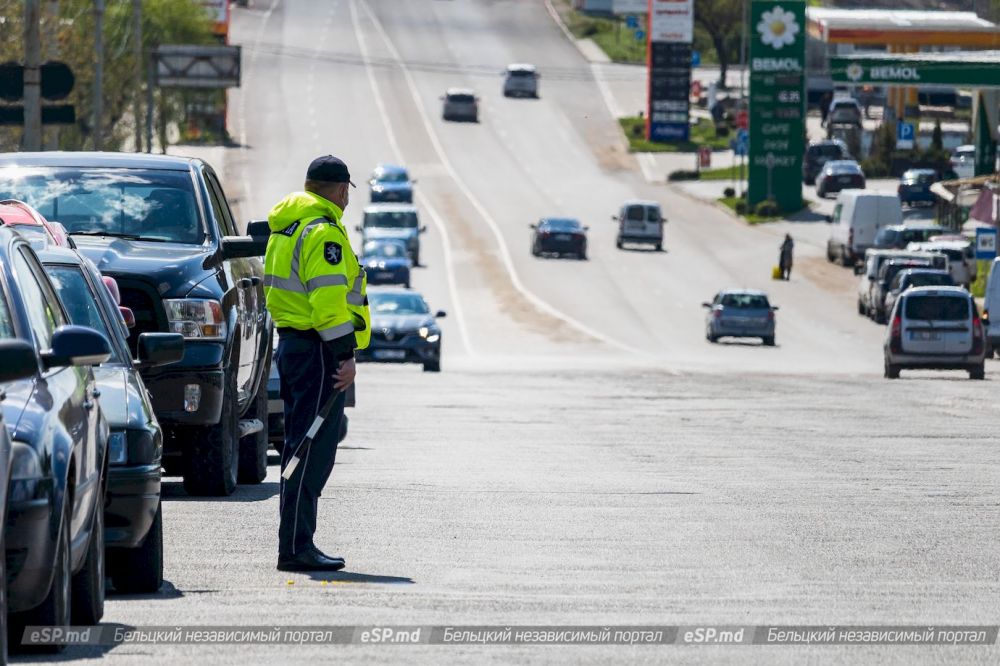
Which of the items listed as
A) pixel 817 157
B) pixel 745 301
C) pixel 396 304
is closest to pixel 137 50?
pixel 745 301

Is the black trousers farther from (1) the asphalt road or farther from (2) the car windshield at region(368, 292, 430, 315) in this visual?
(2) the car windshield at region(368, 292, 430, 315)

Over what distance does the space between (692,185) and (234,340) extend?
272 feet

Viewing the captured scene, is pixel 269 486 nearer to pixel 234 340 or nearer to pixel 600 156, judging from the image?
pixel 234 340

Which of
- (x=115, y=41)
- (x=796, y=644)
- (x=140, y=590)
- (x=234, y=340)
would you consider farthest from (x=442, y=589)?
(x=115, y=41)

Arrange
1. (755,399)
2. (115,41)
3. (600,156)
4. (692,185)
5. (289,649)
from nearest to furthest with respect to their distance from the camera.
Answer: (289,649)
(755,399)
(115,41)
(692,185)
(600,156)

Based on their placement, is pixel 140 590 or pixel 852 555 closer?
pixel 140 590

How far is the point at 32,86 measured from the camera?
1246 inches

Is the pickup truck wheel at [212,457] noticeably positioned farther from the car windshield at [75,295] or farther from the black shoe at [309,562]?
the black shoe at [309,562]

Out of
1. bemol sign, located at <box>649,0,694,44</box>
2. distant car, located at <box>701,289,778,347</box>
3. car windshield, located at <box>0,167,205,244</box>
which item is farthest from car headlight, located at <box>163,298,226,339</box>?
bemol sign, located at <box>649,0,694,44</box>

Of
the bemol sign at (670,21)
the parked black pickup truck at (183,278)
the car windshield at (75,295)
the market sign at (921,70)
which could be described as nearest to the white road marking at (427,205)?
the bemol sign at (670,21)

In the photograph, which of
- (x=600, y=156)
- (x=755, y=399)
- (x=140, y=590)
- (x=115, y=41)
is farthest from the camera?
(x=600, y=156)

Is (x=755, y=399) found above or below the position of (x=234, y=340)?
below

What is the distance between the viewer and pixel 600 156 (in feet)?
339

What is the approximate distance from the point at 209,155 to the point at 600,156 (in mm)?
17968
